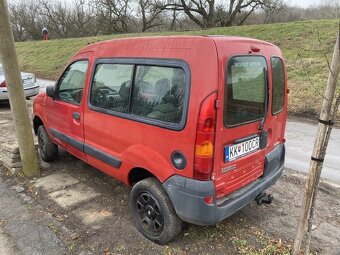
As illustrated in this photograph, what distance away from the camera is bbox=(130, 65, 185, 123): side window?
280 centimetres

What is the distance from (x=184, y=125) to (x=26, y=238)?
6.67 ft

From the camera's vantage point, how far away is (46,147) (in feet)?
16.7

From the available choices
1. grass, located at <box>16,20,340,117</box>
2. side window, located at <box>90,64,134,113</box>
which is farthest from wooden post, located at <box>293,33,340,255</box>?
side window, located at <box>90,64,134,113</box>

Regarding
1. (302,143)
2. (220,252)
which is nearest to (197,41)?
(220,252)

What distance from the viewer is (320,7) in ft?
8.84

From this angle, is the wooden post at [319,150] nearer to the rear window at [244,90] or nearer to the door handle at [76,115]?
the rear window at [244,90]

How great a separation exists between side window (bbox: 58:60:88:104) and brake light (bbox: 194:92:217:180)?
1939 millimetres

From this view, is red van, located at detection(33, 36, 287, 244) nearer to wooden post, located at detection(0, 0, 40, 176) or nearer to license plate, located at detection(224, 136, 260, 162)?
license plate, located at detection(224, 136, 260, 162)

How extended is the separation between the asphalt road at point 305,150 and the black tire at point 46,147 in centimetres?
367

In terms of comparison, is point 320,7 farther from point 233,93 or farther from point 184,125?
point 184,125

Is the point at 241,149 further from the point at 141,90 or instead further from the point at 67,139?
the point at 67,139

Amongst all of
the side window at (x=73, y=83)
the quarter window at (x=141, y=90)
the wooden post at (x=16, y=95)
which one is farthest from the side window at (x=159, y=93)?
the wooden post at (x=16, y=95)

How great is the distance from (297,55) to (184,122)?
426 inches

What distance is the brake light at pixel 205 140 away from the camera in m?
2.59
